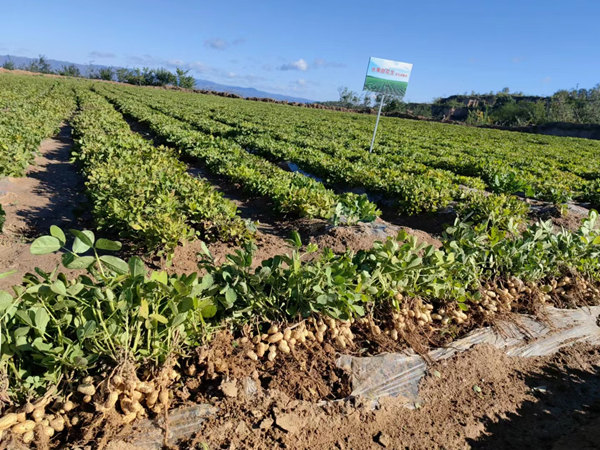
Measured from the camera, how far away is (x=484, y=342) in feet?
9.14

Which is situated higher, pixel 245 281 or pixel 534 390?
pixel 245 281

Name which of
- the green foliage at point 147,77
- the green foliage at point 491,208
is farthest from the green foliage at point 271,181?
the green foliage at point 147,77

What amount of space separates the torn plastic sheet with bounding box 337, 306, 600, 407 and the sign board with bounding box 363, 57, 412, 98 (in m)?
Answer: 9.78

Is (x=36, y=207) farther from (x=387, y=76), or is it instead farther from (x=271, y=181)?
(x=387, y=76)

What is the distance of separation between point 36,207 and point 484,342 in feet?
23.4

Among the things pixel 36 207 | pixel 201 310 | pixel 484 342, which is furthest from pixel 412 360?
pixel 36 207

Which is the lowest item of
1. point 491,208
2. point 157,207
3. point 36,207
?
point 36,207

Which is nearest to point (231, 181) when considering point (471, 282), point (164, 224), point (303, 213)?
point (303, 213)

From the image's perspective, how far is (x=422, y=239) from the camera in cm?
566

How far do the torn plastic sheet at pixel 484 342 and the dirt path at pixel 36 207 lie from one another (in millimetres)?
3689

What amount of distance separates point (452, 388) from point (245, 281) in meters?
1.52

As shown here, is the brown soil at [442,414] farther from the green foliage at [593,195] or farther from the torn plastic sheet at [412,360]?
the green foliage at [593,195]

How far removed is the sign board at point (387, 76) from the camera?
1159cm

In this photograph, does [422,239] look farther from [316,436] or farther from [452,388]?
[316,436]
